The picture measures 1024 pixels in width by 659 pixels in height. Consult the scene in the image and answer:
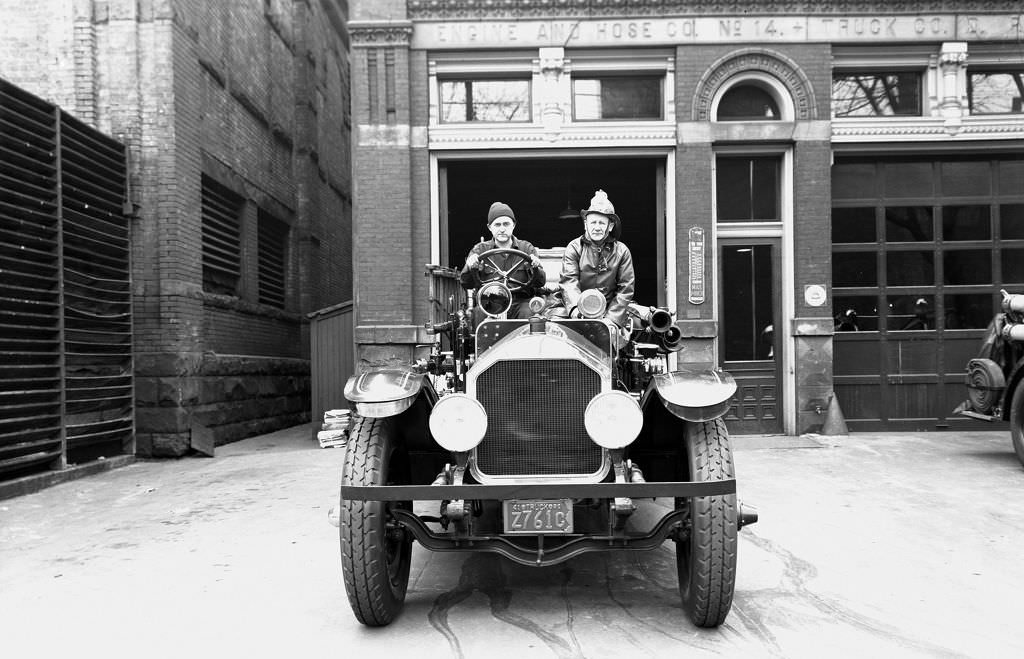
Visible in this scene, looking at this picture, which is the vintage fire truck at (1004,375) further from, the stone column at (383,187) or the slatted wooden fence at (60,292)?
the slatted wooden fence at (60,292)

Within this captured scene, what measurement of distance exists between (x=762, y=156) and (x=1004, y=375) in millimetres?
4148

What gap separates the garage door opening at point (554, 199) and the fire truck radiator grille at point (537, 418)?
21.5 feet

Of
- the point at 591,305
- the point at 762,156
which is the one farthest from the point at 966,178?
the point at 591,305

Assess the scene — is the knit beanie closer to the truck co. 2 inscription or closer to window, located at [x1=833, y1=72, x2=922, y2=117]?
the truck co. 2 inscription

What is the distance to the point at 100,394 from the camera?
8469mm

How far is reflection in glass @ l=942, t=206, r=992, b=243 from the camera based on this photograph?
1023 centimetres

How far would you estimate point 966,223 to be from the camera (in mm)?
10250

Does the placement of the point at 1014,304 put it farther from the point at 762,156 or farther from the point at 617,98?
the point at 617,98

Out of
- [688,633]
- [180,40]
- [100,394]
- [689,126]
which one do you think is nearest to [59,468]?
[100,394]

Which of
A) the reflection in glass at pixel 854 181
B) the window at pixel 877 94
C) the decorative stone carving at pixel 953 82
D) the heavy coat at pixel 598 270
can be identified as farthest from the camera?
the reflection in glass at pixel 854 181

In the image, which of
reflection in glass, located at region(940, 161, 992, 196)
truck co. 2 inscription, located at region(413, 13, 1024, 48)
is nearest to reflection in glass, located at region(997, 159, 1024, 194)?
reflection in glass, located at region(940, 161, 992, 196)

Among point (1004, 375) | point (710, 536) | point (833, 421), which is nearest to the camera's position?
point (710, 536)

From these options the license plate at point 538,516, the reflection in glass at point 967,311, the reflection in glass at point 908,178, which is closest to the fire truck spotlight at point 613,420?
the license plate at point 538,516

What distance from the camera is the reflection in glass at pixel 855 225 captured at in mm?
10180
